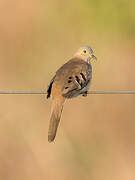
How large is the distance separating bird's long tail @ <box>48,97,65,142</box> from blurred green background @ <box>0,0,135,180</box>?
1.60m

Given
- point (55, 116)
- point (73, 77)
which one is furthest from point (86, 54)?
point (55, 116)

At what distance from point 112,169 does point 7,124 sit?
154 cm

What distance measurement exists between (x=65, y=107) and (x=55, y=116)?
6.83ft

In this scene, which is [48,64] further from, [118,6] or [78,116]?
[118,6]

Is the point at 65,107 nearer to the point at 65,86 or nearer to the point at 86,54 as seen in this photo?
the point at 86,54

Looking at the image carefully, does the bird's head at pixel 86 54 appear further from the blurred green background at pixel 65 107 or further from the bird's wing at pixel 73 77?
the blurred green background at pixel 65 107

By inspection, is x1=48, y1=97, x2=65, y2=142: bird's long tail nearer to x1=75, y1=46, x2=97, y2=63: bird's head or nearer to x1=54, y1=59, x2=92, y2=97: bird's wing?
x1=54, y1=59, x2=92, y2=97: bird's wing

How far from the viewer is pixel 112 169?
7.80m

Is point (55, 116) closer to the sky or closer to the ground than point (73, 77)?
closer to the ground

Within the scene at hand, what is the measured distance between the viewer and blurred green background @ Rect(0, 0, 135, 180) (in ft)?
25.2

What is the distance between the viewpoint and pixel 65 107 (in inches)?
324

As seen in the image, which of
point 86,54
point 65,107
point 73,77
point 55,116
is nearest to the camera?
point 55,116

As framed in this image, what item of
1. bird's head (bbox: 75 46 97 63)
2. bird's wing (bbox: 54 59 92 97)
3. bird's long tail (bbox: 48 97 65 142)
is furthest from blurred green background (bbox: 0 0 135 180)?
bird's long tail (bbox: 48 97 65 142)

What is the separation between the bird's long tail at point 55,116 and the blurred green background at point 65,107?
63.2 inches
